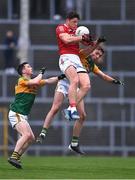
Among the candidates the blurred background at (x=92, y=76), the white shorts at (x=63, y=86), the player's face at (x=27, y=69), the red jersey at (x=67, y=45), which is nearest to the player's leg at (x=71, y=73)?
the red jersey at (x=67, y=45)

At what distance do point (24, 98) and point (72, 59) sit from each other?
1.34m

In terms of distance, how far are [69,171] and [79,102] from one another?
2053 mm

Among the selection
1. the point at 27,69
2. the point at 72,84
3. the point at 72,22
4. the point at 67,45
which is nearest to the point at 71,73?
the point at 72,84

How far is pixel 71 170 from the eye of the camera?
888 inches

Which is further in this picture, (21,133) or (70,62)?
(70,62)

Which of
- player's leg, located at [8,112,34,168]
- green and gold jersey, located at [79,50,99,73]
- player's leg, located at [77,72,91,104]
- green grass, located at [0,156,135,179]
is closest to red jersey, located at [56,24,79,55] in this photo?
green and gold jersey, located at [79,50,99,73]

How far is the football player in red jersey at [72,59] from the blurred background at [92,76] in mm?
10429

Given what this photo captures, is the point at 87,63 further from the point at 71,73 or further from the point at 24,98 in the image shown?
the point at 24,98

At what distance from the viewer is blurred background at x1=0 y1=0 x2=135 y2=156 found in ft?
113

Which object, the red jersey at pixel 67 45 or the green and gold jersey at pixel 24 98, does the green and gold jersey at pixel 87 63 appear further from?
the green and gold jersey at pixel 24 98

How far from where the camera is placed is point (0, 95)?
35094 millimetres

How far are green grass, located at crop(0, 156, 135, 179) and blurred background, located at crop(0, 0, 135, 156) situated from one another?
331 inches

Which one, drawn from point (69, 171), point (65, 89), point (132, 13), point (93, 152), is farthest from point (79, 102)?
point (132, 13)

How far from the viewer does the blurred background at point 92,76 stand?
113 ft
